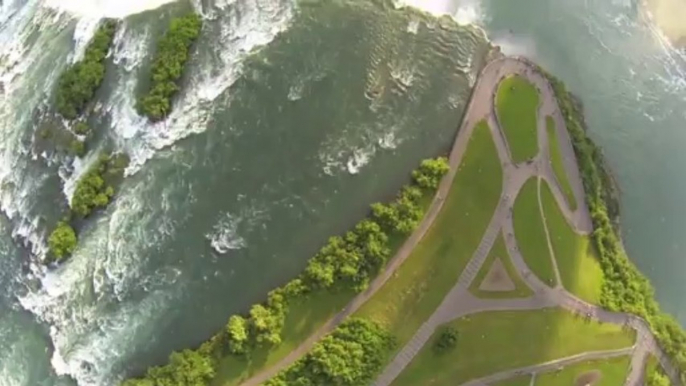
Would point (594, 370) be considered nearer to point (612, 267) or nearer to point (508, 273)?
point (612, 267)

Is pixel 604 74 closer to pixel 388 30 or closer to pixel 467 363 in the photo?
pixel 388 30

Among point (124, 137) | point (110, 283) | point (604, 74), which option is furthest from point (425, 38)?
point (110, 283)

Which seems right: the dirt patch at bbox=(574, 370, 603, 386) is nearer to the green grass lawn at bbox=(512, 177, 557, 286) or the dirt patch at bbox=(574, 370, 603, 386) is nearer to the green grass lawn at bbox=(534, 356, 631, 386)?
the green grass lawn at bbox=(534, 356, 631, 386)

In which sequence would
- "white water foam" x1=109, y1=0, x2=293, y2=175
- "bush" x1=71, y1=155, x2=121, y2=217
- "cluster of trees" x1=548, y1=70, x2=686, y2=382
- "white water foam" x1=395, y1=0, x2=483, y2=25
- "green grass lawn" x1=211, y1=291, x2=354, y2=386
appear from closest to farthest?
"green grass lawn" x1=211, y1=291, x2=354, y2=386, "cluster of trees" x1=548, y1=70, x2=686, y2=382, "bush" x1=71, y1=155, x2=121, y2=217, "white water foam" x1=109, y1=0, x2=293, y2=175, "white water foam" x1=395, y1=0, x2=483, y2=25

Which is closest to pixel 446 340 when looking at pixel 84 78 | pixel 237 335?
pixel 237 335

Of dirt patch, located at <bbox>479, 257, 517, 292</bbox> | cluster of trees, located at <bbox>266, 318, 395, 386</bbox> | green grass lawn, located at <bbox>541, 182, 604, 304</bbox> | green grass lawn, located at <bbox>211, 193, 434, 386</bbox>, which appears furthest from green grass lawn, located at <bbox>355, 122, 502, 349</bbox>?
green grass lawn, located at <bbox>541, 182, 604, 304</bbox>
